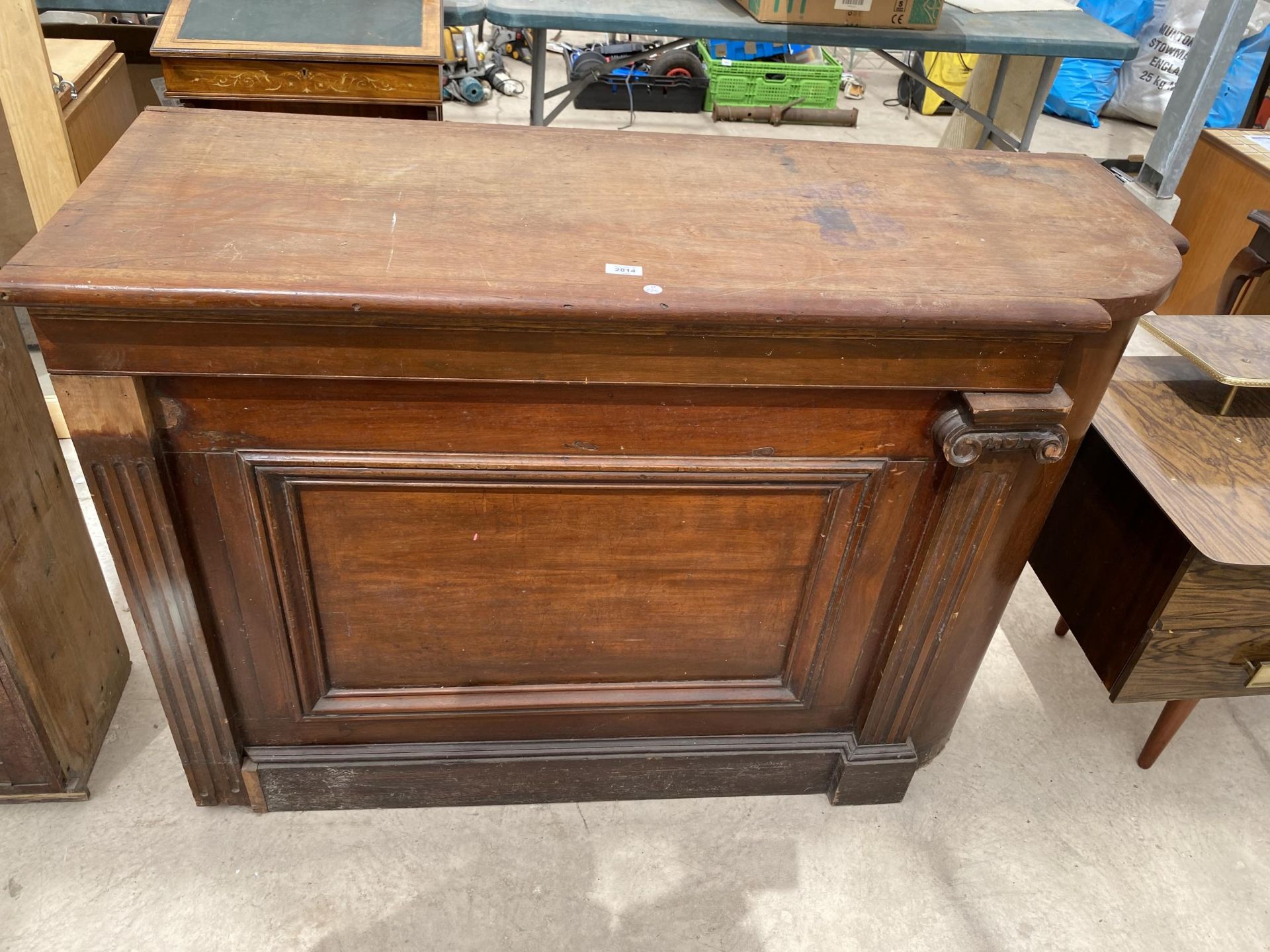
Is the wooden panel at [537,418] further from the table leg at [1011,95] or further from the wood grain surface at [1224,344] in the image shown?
the table leg at [1011,95]

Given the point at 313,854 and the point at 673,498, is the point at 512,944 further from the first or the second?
the point at 673,498

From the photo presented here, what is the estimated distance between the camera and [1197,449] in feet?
5.58

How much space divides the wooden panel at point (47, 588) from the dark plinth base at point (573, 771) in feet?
1.12

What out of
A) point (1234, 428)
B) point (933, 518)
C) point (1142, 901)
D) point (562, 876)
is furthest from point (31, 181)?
point (1142, 901)

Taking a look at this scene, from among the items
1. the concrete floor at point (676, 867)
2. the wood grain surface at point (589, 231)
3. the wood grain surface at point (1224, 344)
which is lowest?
the concrete floor at point (676, 867)

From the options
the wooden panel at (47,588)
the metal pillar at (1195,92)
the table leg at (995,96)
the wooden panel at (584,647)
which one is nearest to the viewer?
the wooden panel at (584,647)

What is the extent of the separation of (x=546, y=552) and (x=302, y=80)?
1760mm

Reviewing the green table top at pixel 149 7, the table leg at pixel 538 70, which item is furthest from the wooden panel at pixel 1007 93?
the green table top at pixel 149 7

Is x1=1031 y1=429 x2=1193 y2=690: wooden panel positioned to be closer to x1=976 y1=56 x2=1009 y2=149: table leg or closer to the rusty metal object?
x1=976 y1=56 x2=1009 y2=149: table leg

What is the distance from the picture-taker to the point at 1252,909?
1.69 meters

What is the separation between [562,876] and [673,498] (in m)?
0.72

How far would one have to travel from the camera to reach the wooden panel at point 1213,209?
9.42ft

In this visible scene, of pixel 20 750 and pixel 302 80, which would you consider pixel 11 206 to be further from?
pixel 20 750

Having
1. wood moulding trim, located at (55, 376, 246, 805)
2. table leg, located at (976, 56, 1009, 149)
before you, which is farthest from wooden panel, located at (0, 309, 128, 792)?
table leg, located at (976, 56, 1009, 149)
